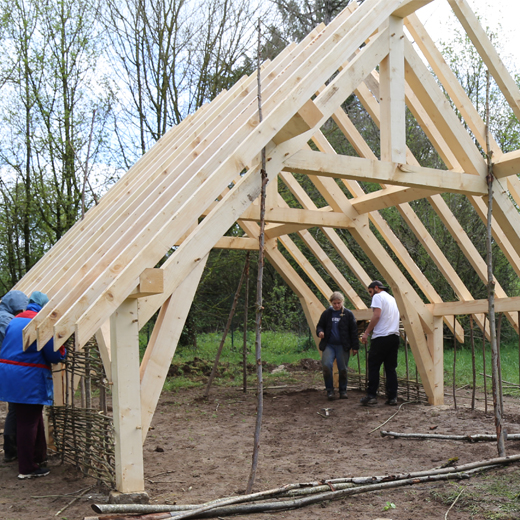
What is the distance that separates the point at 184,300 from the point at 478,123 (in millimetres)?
3713

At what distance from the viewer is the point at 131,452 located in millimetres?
3910

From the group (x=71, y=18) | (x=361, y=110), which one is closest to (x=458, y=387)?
(x=361, y=110)

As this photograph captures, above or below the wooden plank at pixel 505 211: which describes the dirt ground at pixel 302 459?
below

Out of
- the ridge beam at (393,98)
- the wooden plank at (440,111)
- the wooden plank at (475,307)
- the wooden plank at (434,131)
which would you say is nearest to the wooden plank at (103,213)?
the ridge beam at (393,98)

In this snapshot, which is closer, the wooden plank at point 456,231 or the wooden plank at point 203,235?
the wooden plank at point 203,235

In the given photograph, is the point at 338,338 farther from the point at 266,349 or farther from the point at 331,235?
the point at 266,349

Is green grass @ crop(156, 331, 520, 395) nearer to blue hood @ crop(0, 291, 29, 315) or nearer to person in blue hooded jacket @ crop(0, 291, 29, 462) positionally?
person in blue hooded jacket @ crop(0, 291, 29, 462)

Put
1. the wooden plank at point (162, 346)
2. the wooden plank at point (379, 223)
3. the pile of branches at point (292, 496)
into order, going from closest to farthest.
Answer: the pile of branches at point (292, 496), the wooden plank at point (162, 346), the wooden plank at point (379, 223)

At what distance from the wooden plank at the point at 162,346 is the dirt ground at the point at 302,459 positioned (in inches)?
29.6

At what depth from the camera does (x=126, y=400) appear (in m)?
3.92

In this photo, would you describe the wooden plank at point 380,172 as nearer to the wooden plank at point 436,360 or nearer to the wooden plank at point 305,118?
the wooden plank at point 305,118

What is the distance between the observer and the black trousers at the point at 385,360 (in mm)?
7490

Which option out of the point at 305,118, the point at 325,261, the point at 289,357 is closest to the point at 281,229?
the point at 325,261

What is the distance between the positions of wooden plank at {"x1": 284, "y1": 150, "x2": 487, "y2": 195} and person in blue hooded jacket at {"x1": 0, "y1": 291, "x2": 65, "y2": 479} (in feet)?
8.36
